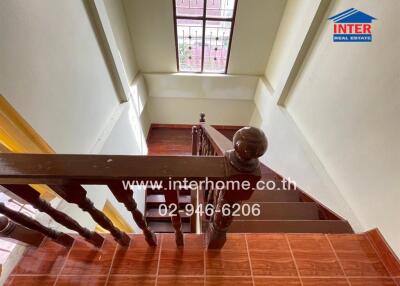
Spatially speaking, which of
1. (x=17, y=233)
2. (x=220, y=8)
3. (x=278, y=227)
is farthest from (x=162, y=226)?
(x=220, y=8)

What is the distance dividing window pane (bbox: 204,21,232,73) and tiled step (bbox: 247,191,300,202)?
289 cm

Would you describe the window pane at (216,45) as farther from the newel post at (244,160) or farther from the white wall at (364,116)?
the newel post at (244,160)

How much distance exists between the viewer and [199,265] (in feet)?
3.02

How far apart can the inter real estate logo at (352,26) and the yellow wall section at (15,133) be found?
93.8 inches

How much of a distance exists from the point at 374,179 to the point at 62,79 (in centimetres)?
242

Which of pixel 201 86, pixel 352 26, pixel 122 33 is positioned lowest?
pixel 352 26

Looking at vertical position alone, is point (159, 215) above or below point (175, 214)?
above

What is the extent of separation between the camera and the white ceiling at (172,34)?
3.36 meters

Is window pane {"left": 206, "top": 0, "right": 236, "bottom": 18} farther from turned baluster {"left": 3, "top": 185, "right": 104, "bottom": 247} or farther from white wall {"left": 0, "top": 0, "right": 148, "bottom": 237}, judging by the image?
turned baluster {"left": 3, "top": 185, "right": 104, "bottom": 247}

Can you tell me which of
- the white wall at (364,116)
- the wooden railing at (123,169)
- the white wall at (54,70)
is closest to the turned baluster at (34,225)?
the wooden railing at (123,169)

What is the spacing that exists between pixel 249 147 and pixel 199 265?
66 cm

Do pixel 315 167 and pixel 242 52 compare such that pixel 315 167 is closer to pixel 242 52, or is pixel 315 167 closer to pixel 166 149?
Result: pixel 242 52

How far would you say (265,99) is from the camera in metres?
3.71

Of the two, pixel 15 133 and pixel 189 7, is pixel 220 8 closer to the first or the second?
pixel 189 7
